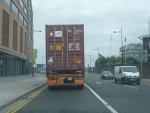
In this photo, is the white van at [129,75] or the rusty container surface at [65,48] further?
the white van at [129,75]

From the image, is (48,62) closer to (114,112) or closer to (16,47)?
(114,112)

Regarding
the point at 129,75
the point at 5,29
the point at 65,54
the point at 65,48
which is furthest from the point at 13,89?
the point at 5,29

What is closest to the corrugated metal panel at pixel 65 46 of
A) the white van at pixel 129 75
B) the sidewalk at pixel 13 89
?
the sidewalk at pixel 13 89

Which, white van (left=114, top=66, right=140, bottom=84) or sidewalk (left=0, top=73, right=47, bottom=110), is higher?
white van (left=114, top=66, right=140, bottom=84)

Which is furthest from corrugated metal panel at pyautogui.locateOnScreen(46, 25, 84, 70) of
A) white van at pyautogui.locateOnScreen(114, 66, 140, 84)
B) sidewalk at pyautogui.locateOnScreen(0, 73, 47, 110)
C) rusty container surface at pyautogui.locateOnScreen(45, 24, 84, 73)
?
white van at pyautogui.locateOnScreen(114, 66, 140, 84)

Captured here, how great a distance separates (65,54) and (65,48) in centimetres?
49

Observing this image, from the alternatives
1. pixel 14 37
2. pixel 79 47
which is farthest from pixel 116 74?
pixel 14 37

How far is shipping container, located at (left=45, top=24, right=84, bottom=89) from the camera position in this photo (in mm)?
20797

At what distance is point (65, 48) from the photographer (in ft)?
69.8

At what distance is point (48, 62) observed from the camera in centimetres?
2091

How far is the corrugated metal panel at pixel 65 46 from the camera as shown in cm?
2091

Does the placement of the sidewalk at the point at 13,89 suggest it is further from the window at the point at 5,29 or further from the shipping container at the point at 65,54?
the window at the point at 5,29

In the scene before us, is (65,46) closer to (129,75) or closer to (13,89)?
(13,89)

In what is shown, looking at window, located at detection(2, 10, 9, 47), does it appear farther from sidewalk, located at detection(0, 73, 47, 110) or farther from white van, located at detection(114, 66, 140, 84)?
white van, located at detection(114, 66, 140, 84)
